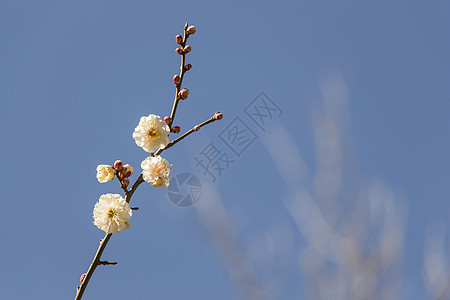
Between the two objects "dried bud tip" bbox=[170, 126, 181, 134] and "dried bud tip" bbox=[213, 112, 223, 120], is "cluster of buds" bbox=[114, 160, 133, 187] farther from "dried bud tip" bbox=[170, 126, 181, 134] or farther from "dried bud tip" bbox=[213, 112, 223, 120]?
"dried bud tip" bbox=[213, 112, 223, 120]

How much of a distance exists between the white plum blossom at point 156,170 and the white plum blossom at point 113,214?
0.37ft

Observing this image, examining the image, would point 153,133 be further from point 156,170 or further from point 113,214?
point 113,214

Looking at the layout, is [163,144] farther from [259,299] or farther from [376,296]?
[376,296]

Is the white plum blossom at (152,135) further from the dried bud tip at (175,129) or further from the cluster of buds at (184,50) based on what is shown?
the cluster of buds at (184,50)

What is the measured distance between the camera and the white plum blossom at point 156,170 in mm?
1412

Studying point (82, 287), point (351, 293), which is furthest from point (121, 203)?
point (351, 293)

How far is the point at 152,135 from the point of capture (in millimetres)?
1556

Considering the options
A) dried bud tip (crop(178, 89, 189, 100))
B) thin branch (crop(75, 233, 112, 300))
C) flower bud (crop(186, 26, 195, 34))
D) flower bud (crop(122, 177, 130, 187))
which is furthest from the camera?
flower bud (crop(186, 26, 195, 34))

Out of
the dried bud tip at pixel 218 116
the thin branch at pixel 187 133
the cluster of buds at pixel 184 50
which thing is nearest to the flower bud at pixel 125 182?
the thin branch at pixel 187 133

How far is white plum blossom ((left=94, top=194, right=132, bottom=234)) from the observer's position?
4.60 feet

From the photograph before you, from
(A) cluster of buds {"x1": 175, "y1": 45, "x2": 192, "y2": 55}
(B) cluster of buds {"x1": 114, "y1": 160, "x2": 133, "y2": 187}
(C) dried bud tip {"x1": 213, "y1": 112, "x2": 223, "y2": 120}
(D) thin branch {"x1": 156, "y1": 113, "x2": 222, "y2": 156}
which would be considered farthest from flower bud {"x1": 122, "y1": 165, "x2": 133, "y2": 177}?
(A) cluster of buds {"x1": 175, "y1": 45, "x2": 192, "y2": 55}

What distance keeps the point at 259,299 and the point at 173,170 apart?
1.34m

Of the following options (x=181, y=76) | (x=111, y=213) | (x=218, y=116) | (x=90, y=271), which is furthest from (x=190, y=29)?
(x=90, y=271)

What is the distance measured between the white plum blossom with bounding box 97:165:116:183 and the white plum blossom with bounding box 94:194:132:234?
62 mm
